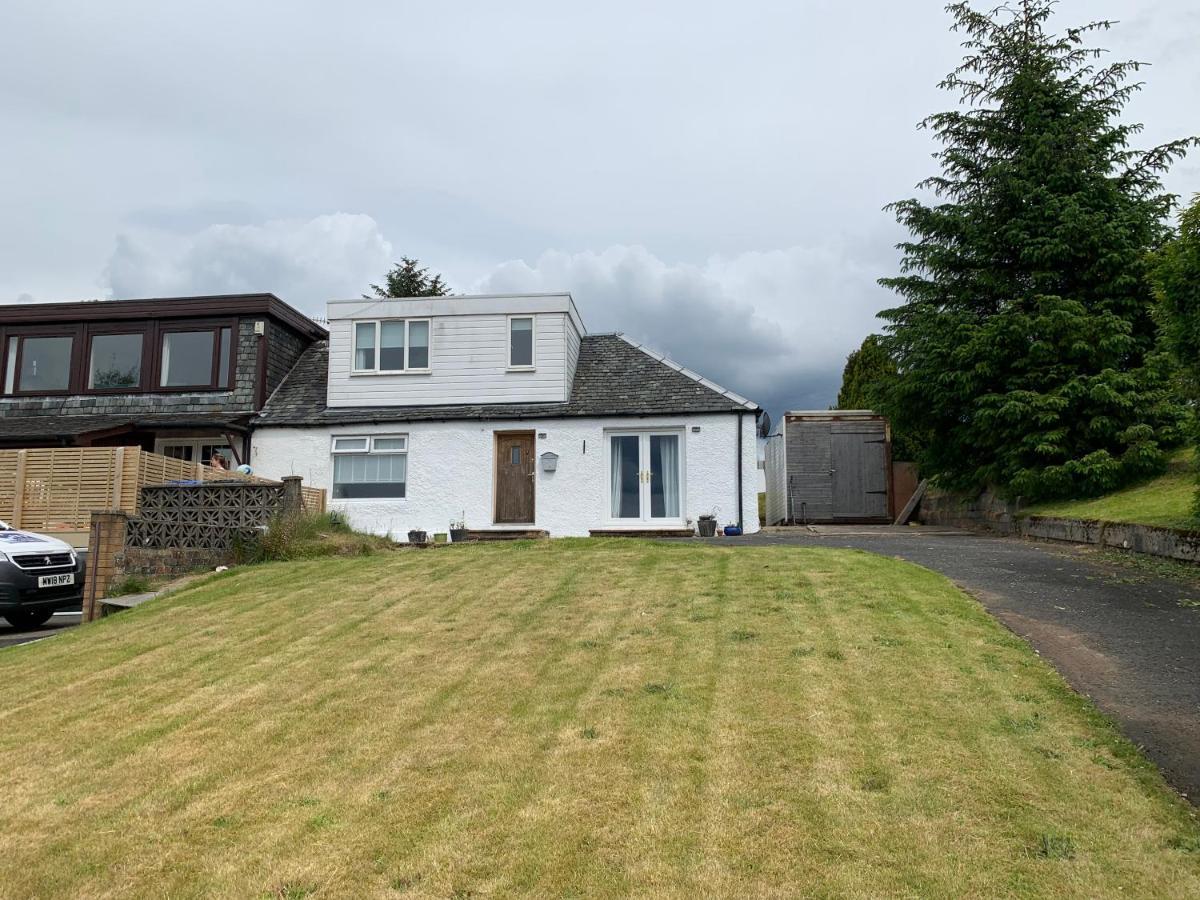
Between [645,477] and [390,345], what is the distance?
23.3 ft

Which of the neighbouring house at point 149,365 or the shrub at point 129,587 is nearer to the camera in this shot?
the shrub at point 129,587

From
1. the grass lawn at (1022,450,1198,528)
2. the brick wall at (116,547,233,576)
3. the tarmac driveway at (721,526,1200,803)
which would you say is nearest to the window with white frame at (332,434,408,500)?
the brick wall at (116,547,233,576)

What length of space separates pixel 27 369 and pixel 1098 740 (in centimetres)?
2491

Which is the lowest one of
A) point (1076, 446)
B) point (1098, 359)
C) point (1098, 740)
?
point (1098, 740)

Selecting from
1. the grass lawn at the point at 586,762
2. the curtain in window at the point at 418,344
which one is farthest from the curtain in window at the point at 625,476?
the grass lawn at the point at 586,762

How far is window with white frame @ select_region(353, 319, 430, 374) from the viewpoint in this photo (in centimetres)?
2081

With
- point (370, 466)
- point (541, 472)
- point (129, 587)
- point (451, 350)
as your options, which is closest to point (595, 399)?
point (541, 472)

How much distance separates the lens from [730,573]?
1028 cm

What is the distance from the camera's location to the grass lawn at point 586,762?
148 inches

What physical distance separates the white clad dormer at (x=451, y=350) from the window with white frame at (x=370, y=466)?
108 cm

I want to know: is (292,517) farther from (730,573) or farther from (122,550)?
(730,573)

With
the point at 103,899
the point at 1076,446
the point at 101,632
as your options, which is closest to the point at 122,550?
the point at 101,632

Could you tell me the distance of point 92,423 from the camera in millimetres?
20156

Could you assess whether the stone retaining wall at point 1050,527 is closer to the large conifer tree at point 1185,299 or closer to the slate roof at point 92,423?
the large conifer tree at point 1185,299
